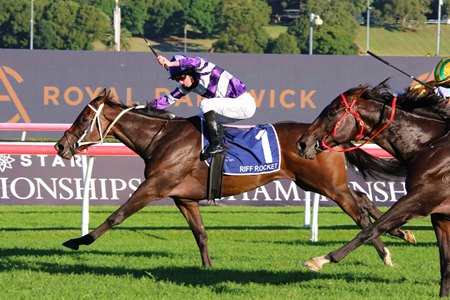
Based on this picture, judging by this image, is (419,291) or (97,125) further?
(97,125)

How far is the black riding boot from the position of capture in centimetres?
736

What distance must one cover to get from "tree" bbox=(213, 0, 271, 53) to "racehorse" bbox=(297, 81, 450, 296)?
62.4m

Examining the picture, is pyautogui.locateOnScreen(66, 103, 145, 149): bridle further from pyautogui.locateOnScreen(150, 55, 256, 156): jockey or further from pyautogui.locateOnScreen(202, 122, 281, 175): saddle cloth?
pyautogui.locateOnScreen(202, 122, 281, 175): saddle cloth

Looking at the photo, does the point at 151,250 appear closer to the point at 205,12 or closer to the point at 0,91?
the point at 0,91

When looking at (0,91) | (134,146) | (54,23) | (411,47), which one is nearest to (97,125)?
(134,146)

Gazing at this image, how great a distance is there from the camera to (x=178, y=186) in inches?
292

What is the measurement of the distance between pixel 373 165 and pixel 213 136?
138 centimetres

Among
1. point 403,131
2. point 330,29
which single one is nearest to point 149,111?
point 403,131

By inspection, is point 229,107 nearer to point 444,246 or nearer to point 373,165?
point 373,165

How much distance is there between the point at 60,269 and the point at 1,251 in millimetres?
1274

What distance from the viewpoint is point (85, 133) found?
7680 millimetres

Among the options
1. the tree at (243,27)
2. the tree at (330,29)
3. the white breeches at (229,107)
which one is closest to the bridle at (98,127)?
the white breeches at (229,107)

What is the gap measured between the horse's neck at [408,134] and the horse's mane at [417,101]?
7 centimetres

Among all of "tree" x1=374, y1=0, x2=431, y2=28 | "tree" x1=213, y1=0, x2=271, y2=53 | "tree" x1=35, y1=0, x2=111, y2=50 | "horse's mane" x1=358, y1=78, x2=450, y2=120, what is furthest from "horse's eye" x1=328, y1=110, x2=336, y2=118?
"tree" x1=374, y1=0, x2=431, y2=28
